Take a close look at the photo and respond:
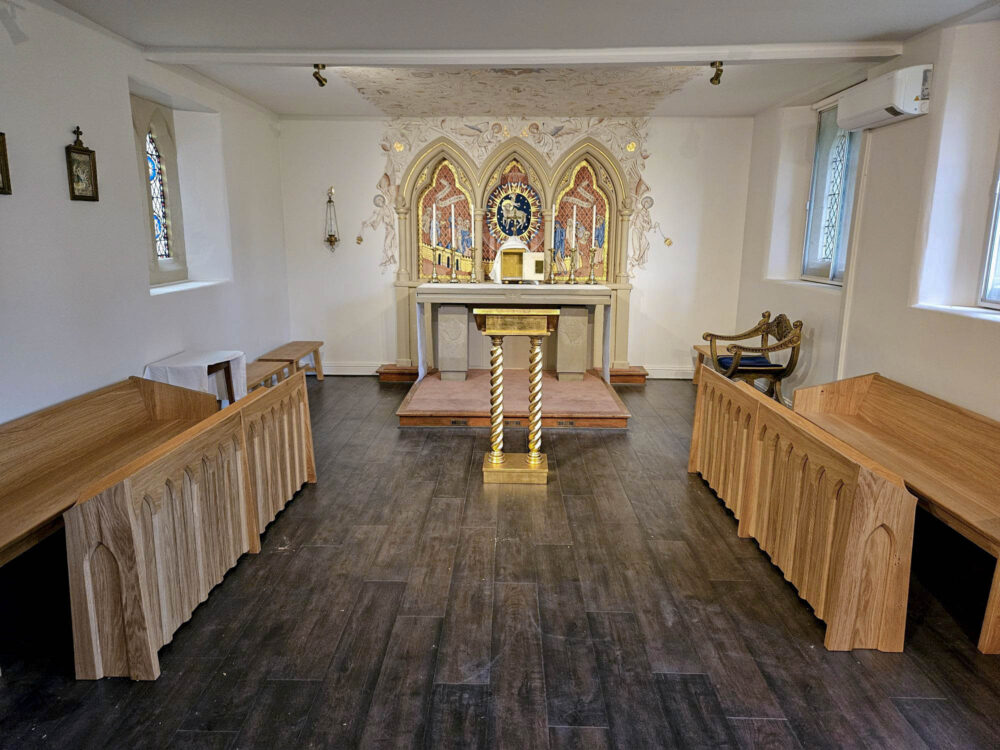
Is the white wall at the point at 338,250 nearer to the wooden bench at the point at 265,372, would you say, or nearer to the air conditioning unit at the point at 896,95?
the wooden bench at the point at 265,372

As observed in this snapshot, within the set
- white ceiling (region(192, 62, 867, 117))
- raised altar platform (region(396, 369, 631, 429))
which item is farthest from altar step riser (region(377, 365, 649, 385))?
white ceiling (region(192, 62, 867, 117))

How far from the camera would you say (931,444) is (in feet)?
11.9

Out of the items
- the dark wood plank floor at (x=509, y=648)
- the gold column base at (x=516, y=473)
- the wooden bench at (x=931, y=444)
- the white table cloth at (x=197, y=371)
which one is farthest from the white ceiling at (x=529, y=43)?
the dark wood plank floor at (x=509, y=648)

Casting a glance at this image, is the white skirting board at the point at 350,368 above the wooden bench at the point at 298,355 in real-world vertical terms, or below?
below

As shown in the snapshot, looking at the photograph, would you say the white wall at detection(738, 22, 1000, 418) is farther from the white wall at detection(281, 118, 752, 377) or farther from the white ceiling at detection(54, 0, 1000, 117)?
the white wall at detection(281, 118, 752, 377)

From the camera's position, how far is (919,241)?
410cm

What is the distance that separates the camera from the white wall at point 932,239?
3.78m

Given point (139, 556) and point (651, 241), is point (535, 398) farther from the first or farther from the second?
point (651, 241)

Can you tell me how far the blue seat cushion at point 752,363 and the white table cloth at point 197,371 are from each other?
159 inches

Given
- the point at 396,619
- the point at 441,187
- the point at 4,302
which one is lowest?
the point at 396,619

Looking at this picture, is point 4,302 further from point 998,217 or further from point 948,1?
point 998,217

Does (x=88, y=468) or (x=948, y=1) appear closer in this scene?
(x=88, y=468)

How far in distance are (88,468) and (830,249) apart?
19.2 ft

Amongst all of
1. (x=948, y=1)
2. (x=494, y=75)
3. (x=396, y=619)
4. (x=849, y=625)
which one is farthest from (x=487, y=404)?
(x=948, y=1)
